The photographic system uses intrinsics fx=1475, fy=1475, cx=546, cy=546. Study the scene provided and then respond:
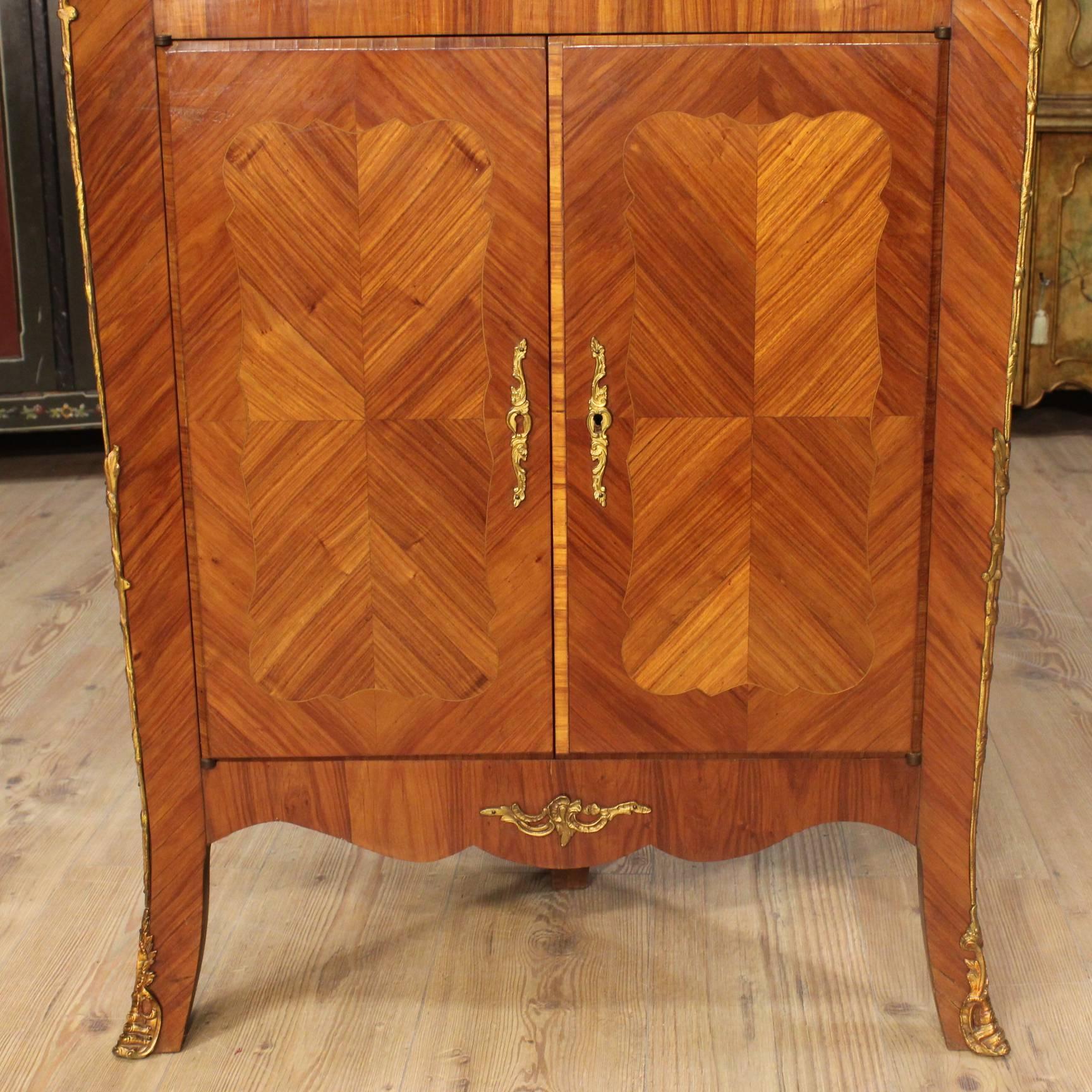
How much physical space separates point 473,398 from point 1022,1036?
901 mm

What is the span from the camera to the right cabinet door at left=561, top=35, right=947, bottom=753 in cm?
134

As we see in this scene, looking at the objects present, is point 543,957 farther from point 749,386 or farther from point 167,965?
point 749,386

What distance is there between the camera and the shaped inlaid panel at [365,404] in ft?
4.48

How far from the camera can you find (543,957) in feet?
5.71

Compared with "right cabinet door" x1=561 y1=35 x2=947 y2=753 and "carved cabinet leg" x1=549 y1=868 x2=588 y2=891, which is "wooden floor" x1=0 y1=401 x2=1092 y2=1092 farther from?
"right cabinet door" x1=561 y1=35 x2=947 y2=753

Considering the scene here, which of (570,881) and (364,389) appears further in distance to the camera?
(570,881)

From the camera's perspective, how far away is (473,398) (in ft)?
4.66

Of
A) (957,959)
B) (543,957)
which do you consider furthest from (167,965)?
(957,959)

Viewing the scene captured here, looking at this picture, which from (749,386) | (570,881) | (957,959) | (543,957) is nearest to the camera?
(749,386)

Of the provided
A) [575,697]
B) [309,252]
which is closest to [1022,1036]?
[575,697]

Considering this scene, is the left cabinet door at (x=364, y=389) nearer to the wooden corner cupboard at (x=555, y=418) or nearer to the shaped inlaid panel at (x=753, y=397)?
the wooden corner cupboard at (x=555, y=418)

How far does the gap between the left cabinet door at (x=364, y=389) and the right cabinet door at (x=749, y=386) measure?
53 mm

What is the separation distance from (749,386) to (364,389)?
37cm

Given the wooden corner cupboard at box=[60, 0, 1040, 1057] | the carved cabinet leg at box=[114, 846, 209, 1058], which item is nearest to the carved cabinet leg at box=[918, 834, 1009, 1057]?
the wooden corner cupboard at box=[60, 0, 1040, 1057]
